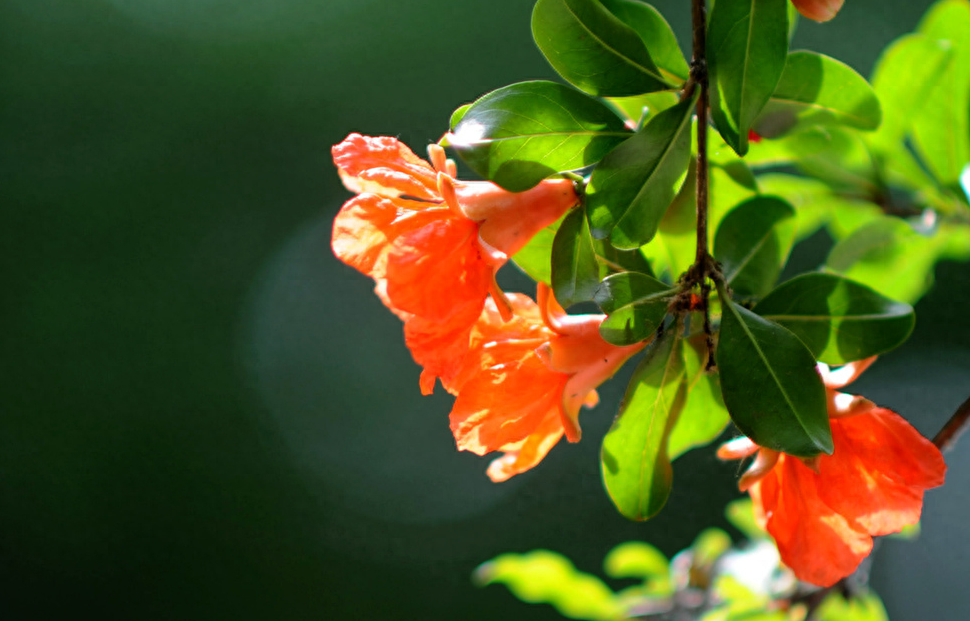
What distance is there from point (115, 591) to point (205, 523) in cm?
79

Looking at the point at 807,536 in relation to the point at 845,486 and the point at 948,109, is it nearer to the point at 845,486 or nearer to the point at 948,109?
the point at 845,486

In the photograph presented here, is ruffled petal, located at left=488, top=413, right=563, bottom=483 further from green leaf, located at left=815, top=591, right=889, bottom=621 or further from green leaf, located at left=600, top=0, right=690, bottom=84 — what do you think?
green leaf, located at left=815, top=591, right=889, bottom=621

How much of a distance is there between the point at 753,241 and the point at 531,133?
252 millimetres

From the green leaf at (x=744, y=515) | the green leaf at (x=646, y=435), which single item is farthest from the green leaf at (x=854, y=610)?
the green leaf at (x=646, y=435)

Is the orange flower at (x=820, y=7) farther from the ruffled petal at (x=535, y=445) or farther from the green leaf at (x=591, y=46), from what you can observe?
the ruffled petal at (x=535, y=445)

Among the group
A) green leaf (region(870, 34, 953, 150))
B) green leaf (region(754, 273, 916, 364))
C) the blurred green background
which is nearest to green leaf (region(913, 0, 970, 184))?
green leaf (region(870, 34, 953, 150))

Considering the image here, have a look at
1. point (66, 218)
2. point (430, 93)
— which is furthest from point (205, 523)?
point (430, 93)

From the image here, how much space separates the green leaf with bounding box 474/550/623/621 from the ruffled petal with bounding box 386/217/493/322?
0.77 m

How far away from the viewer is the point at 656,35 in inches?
20.1

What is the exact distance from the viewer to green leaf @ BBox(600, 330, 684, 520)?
467 mm

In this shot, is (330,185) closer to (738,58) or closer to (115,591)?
(115,591)

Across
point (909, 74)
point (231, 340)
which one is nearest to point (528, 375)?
point (909, 74)

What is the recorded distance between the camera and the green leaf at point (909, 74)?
0.83 m

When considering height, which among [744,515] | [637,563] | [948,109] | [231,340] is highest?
[948,109]
